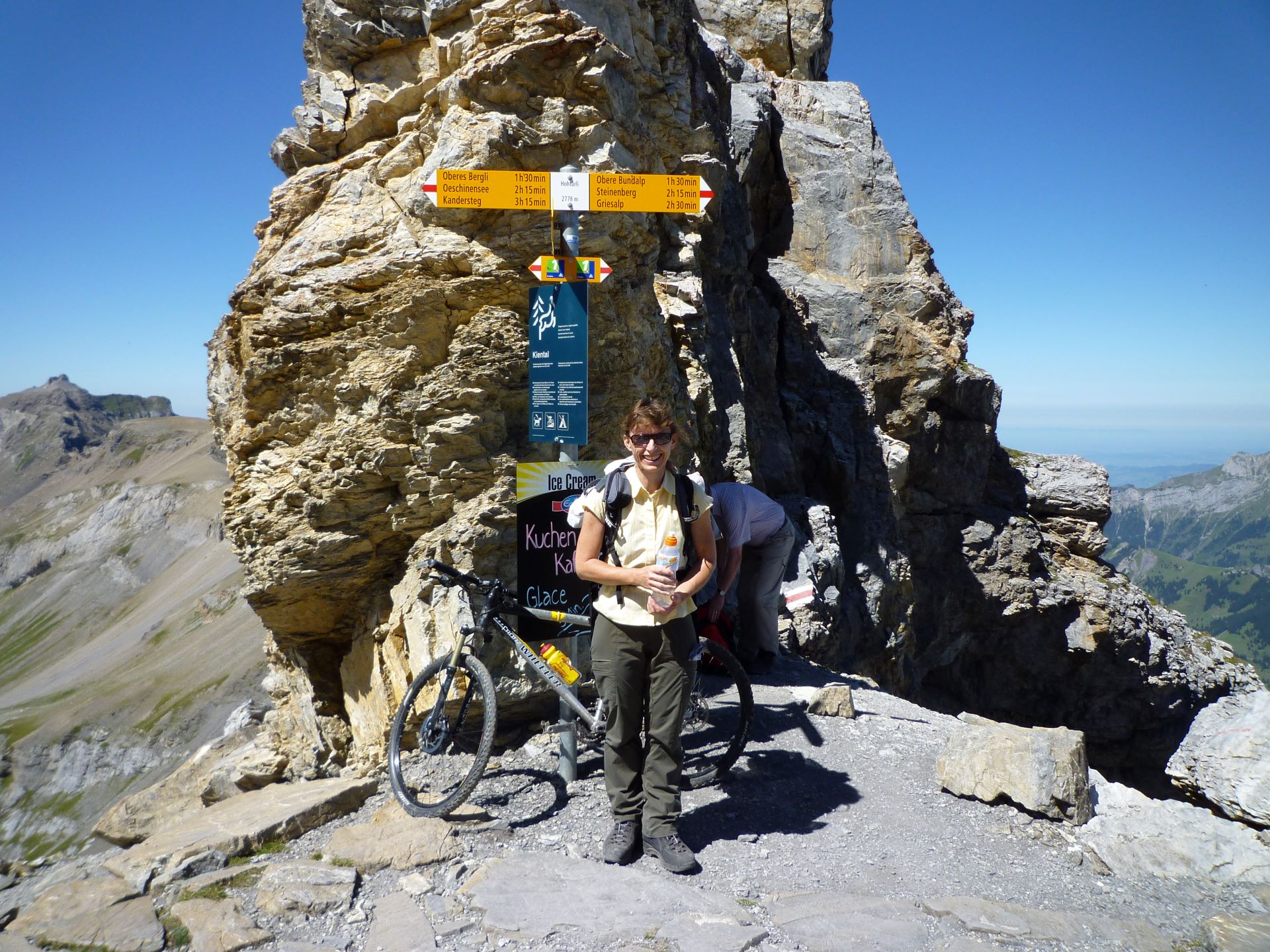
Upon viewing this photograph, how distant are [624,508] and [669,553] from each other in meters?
0.41

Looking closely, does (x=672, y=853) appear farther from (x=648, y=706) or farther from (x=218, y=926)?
(x=218, y=926)

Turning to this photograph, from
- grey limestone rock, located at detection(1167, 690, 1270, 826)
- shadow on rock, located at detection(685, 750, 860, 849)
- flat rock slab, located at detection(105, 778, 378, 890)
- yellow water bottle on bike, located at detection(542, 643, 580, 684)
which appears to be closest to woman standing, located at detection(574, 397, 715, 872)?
shadow on rock, located at detection(685, 750, 860, 849)

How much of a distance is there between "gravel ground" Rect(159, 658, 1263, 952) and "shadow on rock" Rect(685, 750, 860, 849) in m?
0.01

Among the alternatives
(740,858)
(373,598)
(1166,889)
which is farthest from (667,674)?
(373,598)

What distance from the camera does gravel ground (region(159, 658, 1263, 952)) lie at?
4.48m

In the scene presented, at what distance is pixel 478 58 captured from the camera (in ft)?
23.4

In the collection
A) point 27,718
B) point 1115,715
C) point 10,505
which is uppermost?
point 1115,715

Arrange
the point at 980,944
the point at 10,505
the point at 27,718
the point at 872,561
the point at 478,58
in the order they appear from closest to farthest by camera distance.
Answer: the point at 980,944, the point at 478,58, the point at 872,561, the point at 27,718, the point at 10,505

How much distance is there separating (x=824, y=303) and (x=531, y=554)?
16.9m

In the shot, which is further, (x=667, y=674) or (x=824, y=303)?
(x=824, y=303)

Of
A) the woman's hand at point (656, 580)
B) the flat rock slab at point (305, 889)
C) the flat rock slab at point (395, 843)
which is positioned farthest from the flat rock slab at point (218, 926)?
the woman's hand at point (656, 580)

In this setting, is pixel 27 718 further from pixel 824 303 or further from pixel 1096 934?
pixel 1096 934

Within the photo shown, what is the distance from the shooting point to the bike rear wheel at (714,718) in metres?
6.06

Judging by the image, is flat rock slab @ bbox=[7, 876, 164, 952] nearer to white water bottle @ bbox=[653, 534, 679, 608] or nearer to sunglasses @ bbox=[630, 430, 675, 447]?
white water bottle @ bbox=[653, 534, 679, 608]
